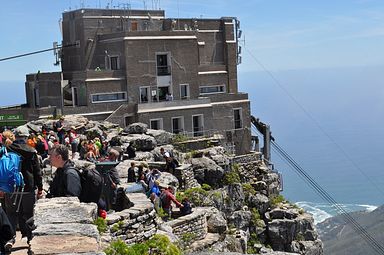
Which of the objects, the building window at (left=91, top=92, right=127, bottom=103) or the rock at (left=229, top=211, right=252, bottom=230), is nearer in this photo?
the rock at (left=229, top=211, right=252, bottom=230)

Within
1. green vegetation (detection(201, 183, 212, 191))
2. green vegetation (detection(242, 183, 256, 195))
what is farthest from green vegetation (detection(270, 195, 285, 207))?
green vegetation (detection(201, 183, 212, 191))

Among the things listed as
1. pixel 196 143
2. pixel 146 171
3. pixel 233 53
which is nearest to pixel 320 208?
pixel 233 53

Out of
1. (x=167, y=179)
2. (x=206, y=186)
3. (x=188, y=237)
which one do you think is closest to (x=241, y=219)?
(x=206, y=186)

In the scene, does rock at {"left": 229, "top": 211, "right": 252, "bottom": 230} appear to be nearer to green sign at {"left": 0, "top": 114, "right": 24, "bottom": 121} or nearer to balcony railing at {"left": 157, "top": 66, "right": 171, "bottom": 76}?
green sign at {"left": 0, "top": 114, "right": 24, "bottom": 121}

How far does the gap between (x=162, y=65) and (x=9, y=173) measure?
36922mm

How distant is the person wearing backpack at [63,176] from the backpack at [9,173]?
2.66ft

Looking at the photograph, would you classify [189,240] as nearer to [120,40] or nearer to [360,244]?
[120,40]

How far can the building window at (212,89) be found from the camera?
49.9 meters

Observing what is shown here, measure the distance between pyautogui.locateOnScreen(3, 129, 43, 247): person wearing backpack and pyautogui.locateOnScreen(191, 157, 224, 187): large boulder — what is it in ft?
60.5

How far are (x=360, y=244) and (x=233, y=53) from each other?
195 feet

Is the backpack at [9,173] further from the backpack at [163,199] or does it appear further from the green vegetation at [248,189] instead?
the green vegetation at [248,189]

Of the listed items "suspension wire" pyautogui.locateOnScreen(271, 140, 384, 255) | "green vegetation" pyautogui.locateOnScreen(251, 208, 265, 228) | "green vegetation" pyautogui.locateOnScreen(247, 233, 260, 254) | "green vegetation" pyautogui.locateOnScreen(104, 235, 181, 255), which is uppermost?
"green vegetation" pyautogui.locateOnScreen(104, 235, 181, 255)

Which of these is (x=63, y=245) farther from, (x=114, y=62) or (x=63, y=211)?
(x=114, y=62)

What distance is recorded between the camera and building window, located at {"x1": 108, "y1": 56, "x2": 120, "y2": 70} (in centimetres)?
4619
